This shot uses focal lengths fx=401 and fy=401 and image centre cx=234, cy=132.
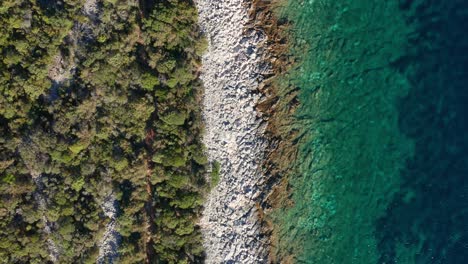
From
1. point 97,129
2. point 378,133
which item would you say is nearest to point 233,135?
point 97,129

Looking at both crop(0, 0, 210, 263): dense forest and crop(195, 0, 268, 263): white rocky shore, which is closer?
crop(0, 0, 210, 263): dense forest

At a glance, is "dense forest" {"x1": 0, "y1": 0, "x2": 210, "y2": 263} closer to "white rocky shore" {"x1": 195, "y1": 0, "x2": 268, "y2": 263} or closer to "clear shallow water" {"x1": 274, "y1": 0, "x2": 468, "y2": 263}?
"white rocky shore" {"x1": 195, "y1": 0, "x2": 268, "y2": 263}

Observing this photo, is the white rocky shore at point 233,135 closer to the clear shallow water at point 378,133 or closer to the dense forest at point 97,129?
the dense forest at point 97,129

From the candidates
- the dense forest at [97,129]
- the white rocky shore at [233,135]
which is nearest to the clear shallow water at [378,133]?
the white rocky shore at [233,135]

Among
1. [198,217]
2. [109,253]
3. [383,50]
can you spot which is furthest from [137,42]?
[383,50]

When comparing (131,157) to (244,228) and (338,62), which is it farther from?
(338,62)

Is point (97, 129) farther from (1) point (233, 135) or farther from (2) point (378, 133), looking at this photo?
(2) point (378, 133)

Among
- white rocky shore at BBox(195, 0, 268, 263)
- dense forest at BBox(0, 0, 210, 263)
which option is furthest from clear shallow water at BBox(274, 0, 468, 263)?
dense forest at BBox(0, 0, 210, 263)
